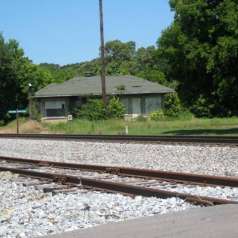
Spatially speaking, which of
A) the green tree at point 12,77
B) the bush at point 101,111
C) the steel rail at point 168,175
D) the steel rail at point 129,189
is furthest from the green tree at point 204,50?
the green tree at point 12,77

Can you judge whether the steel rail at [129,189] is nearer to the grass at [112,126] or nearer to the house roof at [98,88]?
the grass at [112,126]

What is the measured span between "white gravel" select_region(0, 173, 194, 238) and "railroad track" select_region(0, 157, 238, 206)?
14.4 inches

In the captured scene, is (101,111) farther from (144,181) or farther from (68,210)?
(68,210)

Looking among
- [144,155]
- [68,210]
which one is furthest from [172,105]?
[68,210]

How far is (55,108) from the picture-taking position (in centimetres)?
7650

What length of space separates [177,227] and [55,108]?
6814 cm

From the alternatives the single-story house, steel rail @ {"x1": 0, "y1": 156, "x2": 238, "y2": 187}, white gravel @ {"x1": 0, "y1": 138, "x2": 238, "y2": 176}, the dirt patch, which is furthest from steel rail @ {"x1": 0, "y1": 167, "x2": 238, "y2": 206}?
the single-story house

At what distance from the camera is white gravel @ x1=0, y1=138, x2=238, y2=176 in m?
19.1

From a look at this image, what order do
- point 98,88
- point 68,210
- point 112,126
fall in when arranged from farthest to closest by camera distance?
1. point 98,88
2. point 112,126
3. point 68,210

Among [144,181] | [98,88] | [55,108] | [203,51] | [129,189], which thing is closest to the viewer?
[129,189]

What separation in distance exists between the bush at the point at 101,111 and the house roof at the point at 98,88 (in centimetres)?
817

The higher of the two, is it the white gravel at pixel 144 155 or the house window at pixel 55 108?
the house window at pixel 55 108

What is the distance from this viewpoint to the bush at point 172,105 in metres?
72.2

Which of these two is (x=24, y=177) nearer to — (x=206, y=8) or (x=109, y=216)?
(x=109, y=216)
